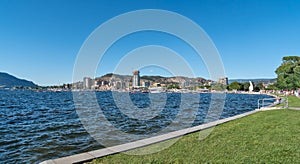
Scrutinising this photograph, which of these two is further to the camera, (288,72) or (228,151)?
(288,72)

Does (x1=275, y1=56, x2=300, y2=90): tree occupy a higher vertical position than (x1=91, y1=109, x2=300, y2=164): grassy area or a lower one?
higher

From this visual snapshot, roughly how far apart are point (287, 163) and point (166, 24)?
7.45 meters

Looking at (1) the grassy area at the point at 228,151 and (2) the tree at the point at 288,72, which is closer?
(1) the grassy area at the point at 228,151

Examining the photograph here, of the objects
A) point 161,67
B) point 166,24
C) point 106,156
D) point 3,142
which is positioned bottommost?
point 3,142

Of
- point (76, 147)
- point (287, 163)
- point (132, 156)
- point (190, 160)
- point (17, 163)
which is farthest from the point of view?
point (76, 147)

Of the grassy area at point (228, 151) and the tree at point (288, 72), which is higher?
the tree at point (288, 72)

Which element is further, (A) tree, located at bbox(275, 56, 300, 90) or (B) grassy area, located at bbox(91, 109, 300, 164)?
(A) tree, located at bbox(275, 56, 300, 90)

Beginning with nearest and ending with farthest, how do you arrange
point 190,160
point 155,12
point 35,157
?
point 190,160, point 35,157, point 155,12

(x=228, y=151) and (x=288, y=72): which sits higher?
(x=288, y=72)

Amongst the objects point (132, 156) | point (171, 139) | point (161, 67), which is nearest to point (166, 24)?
point (161, 67)

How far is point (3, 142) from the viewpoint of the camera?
10523mm

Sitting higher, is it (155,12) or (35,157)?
Result: (155,12)

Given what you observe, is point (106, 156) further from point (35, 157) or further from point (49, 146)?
point (49, 146)

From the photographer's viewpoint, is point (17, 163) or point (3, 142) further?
point (3, 142)
